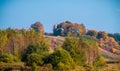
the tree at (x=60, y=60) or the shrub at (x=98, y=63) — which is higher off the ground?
the tree at (x=60, y=60)

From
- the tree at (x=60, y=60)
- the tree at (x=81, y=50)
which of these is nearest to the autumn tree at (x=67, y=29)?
the tree at (x=81, y=50)

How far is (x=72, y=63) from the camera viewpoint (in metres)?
61.7

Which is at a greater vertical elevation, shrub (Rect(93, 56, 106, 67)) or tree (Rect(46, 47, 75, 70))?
tree (Rect(46, 47, 75, 70))

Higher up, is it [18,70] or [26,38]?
[26,38]

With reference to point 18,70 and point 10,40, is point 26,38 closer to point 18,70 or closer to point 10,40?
point 10,40

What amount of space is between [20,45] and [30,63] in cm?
2150

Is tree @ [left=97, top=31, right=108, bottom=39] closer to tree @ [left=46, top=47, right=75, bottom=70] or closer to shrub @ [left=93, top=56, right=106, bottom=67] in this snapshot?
shrub @ [left=93, top=56, right=106, bottom=67]

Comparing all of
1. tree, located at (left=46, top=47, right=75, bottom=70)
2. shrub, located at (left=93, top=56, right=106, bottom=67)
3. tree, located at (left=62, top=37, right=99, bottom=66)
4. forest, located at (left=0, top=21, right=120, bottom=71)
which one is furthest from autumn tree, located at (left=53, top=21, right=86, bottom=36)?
tree, located at (left=46, top=47, right=75, bottom=70)

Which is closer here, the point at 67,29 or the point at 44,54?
the point at 44,54

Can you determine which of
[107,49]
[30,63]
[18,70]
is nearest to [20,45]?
[30,63]

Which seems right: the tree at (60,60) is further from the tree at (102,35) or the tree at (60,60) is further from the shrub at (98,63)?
the tree at (102,35)

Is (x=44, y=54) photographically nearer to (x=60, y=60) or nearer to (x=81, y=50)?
(x=60, y=60)

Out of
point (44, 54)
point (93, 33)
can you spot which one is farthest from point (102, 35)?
point (44, 54)

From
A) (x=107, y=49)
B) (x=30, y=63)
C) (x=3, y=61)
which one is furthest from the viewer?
(x=107, y=49)
